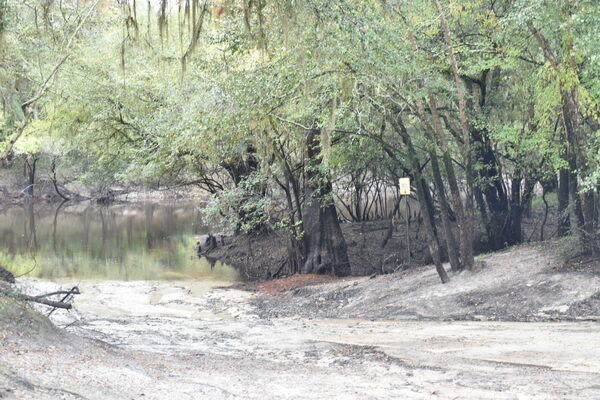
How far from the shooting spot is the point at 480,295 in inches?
525

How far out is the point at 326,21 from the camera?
8164 mm

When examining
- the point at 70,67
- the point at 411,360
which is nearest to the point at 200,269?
the point at 70,67

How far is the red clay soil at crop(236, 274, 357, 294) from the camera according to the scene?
62.2 feet

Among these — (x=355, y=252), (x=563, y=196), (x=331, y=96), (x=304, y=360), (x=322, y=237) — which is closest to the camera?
(x=304, y=360)

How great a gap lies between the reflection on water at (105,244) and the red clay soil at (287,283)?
2.25m

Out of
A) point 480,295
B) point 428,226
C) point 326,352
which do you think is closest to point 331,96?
point 428,226

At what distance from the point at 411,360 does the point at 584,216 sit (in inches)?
276

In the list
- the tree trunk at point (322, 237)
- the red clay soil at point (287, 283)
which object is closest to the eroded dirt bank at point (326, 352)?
the red clay soil at point (287, 283)

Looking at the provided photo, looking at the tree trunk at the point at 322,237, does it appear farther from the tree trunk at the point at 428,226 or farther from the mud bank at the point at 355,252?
the tree trunk at the point at 428,226

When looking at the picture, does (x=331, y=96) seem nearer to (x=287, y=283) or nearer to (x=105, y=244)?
(x=287, y=283)

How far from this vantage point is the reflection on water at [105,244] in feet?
75.9

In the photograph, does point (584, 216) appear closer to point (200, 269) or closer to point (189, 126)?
point (189, 126)

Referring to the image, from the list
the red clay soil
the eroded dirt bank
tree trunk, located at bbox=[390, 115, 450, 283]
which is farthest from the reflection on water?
tree trunk, located at bbox=[390, 115, 450, 283]

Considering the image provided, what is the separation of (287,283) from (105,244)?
49.1 feet
